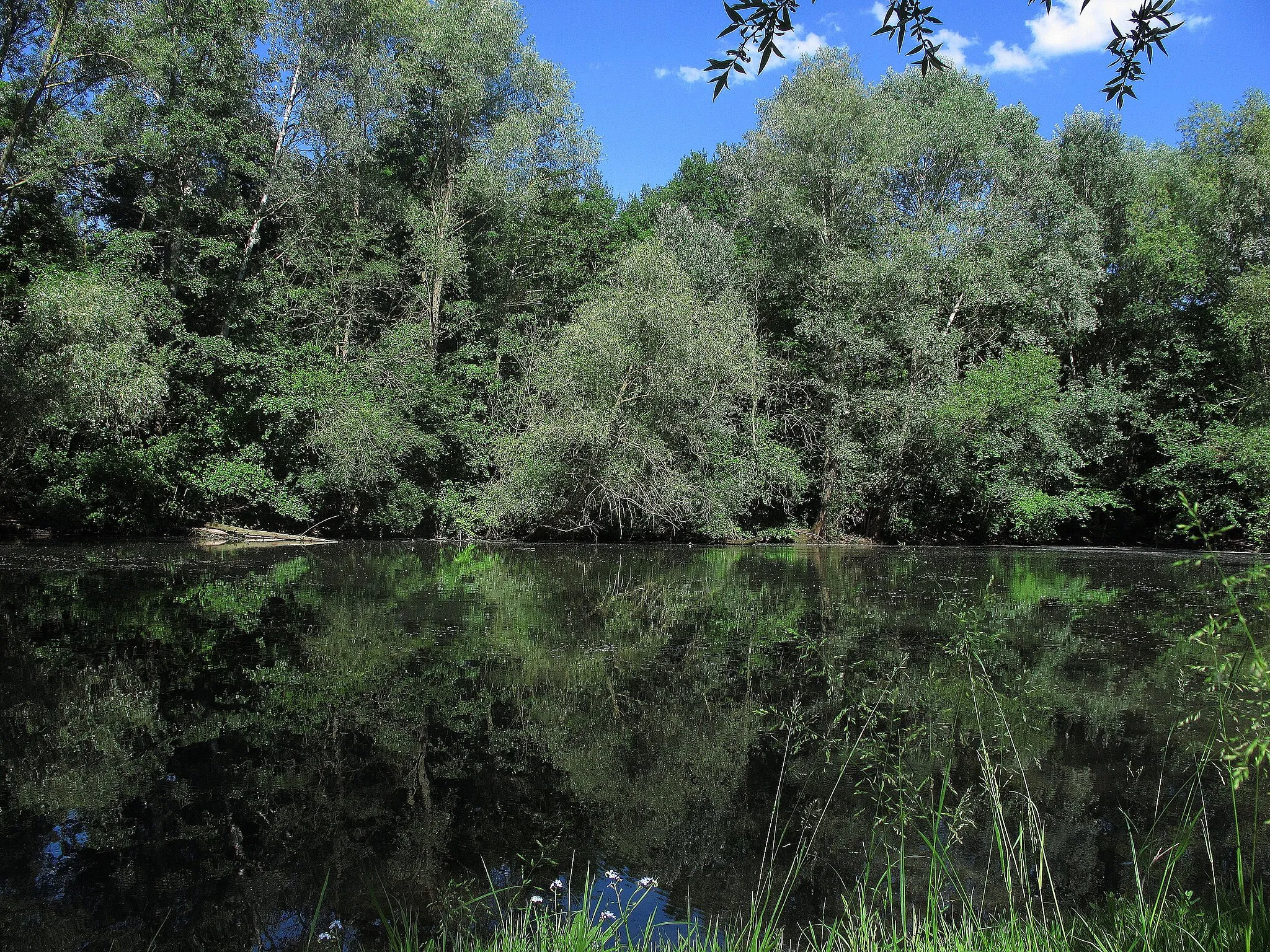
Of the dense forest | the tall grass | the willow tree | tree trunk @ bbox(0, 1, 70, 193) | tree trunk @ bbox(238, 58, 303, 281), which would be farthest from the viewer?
the willow tree

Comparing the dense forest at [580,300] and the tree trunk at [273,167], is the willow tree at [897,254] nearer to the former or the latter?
the dense forest at [580,300]

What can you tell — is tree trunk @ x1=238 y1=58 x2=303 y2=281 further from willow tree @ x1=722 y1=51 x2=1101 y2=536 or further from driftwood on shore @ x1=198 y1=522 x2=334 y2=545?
willow tree @ x1=722 y1=51 x2=1101 y2=536

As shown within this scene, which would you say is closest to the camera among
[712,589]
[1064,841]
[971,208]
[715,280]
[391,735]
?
[1064,841]

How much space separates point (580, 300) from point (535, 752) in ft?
78.6

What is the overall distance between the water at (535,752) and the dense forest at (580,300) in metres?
11.4

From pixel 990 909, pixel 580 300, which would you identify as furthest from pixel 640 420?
pixel 990 909

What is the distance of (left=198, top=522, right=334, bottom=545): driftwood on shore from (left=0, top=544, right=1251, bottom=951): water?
11.0 metres

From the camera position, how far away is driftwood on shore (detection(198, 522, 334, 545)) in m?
22.6

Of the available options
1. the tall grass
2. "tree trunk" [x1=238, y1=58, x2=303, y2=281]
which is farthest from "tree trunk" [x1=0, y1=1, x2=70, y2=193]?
the tall grass

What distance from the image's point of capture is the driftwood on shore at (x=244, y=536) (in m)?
22.6

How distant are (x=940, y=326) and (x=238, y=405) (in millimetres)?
22573

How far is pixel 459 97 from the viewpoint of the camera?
1032 inches

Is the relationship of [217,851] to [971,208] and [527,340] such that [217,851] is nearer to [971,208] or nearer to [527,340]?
[527,340]

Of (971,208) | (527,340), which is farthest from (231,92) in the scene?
(971,208)
